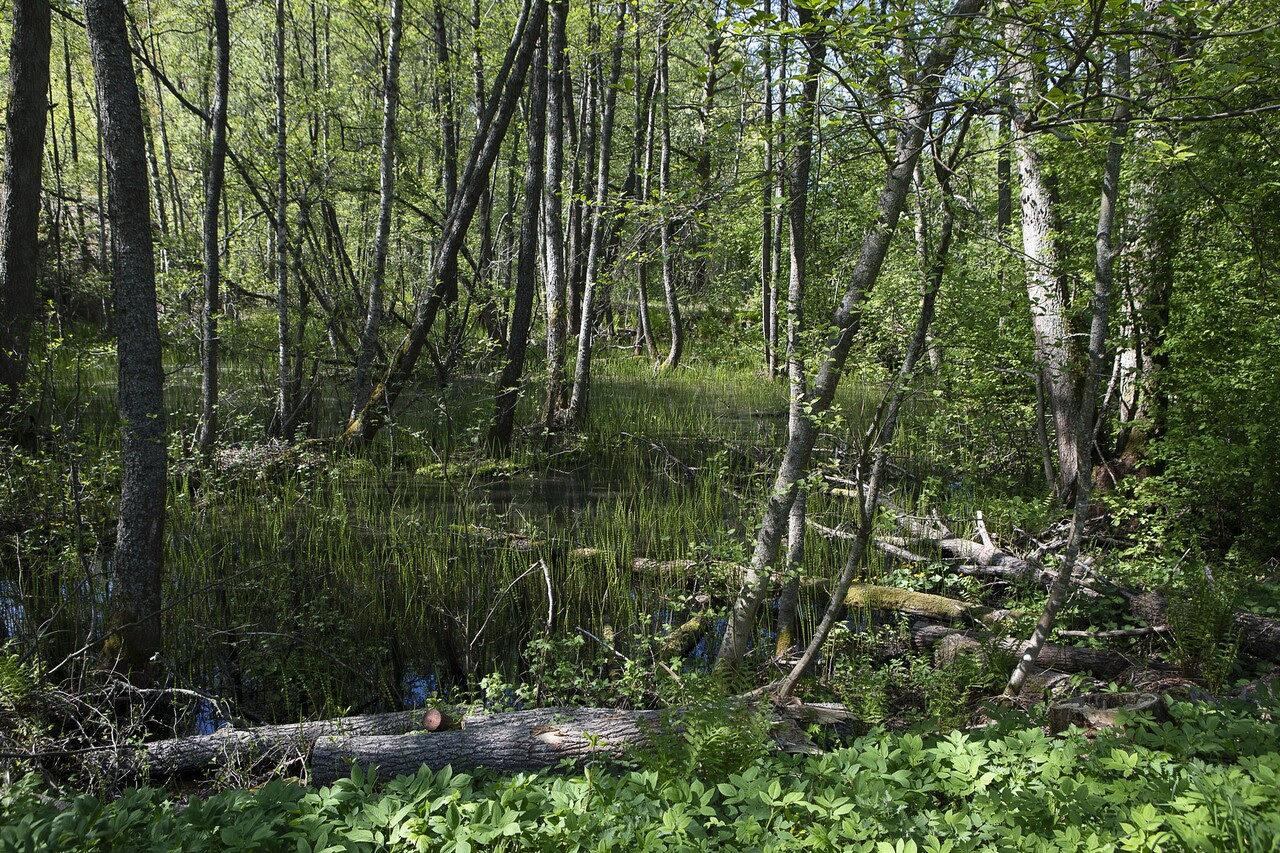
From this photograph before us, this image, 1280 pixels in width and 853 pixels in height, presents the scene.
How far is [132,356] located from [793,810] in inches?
160

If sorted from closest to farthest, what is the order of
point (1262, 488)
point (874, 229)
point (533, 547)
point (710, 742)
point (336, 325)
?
point (710, 742) → point (874, 229) → point (1262, 488) → point (533, 547) → point (336, 325)

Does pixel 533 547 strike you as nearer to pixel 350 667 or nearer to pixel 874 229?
pixel 350 667

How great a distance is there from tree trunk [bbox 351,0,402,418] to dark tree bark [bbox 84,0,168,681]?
15.4 ft

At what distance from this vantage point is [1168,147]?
3.15m

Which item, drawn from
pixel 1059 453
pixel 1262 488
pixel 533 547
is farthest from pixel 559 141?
pixel 1262 488

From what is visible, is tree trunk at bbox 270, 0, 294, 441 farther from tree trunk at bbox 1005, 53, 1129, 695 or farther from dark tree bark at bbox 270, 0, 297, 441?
tree trunk at bbox 1005, 53, 1129, 695

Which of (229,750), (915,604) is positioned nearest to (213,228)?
(229,750)

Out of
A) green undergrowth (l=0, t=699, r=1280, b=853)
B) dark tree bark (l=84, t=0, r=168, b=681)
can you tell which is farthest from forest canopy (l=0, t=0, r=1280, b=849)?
green undergrowth (l=0, t=699, r=1280, b=853)

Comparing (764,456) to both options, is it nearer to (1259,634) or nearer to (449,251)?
(449,251)

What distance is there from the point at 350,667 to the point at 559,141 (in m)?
7.75

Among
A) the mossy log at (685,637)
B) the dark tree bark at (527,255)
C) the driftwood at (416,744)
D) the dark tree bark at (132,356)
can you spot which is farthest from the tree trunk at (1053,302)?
the dark tree bark at (132,356)

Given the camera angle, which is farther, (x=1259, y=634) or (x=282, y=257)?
(x=282, y=257)

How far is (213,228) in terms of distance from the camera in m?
8.23

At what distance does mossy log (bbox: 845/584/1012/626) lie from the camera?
19.4ft
